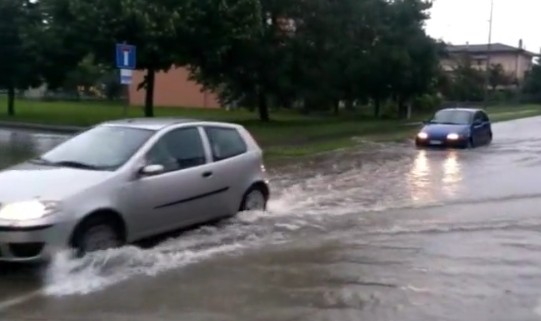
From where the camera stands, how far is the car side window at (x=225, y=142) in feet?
37.2

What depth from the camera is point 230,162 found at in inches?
452

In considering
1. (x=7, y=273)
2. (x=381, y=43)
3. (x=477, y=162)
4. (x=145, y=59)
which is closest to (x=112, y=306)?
(x=7, y=273)

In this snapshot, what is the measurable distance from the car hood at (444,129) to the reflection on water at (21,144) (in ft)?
38.4

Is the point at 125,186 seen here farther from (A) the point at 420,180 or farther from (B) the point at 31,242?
(A) the point at 420,180

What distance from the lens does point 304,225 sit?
40.3 feet

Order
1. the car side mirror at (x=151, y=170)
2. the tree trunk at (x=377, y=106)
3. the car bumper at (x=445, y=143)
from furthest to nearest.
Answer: the tree trunk at (x=377, y=106), the car bumper at (x=445, y=143), the car side mirror at (x=151, y=170)

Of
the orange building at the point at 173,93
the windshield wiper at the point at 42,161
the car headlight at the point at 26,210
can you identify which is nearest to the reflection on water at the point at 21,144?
the windshield wiper at the point at 42,161

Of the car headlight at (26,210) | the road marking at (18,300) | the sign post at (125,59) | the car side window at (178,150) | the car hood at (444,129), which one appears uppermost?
the sign post at (125,59)

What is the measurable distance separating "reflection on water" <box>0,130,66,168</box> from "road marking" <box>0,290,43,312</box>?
1157 cm

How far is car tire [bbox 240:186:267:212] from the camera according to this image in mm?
12008

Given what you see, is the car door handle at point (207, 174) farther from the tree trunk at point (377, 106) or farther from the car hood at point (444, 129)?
the tree trunk at point (377, 106)

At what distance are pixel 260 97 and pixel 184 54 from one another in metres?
10.3

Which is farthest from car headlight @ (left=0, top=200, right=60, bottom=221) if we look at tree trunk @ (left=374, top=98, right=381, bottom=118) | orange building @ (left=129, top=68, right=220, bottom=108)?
orange building @ (left=129, top=68, right=220, bottom=108)

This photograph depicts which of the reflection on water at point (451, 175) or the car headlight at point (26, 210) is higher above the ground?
the car headlight at point (26, 210)
